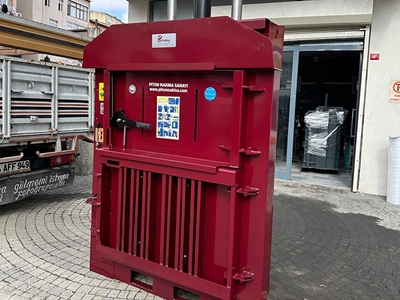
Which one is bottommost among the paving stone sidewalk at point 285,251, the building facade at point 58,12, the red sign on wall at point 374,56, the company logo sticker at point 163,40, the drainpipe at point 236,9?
the paving stone sidewalk at point 285,251

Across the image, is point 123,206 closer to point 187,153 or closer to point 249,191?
point 187,153

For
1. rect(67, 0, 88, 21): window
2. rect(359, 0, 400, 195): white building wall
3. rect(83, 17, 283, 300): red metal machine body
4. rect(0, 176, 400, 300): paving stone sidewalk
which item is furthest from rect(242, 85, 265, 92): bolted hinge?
rect(67, 0, 88, 21): window

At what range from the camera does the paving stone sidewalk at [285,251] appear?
3482 mm

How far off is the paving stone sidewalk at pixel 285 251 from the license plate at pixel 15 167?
Result: 0.70m

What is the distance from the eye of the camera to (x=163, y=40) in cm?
298

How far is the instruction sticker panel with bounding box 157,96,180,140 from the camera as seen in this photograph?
3.14 meters

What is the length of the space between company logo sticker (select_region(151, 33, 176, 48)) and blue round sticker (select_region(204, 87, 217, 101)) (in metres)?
0.44

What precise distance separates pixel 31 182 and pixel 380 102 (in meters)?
6.43

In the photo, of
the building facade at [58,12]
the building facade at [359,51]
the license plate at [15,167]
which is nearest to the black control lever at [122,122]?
the license plate at [15,167]

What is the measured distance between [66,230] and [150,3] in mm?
6078

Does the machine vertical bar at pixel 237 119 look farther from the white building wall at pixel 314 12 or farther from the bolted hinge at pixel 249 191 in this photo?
the white building wall at pixel 314 12

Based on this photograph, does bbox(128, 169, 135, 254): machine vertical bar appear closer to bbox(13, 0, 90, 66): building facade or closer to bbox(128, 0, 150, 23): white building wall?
bbox(128, 0, 150, 23): white building wall

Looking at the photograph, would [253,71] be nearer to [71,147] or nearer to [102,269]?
[102,269]

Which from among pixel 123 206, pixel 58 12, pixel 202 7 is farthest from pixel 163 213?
pixel 58 12
